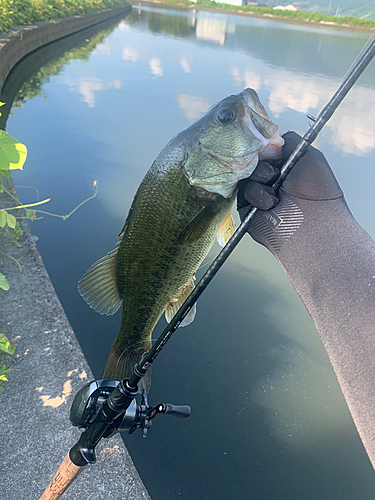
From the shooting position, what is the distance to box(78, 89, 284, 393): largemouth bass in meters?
1.28

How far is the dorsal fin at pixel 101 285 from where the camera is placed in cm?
153

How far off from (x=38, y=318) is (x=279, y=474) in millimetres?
1771

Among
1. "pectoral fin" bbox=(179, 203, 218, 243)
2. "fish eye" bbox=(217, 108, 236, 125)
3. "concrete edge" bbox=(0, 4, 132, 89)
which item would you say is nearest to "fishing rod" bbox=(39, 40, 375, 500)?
"pectoral fin" bbox=(179, 203, 218, 243)

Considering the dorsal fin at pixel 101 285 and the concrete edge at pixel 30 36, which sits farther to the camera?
the concrete edge at pixel 30 36

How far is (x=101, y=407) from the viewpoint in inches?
46.6

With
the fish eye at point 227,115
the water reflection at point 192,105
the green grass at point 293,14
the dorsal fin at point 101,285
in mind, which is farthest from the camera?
the green grass at point 293,14

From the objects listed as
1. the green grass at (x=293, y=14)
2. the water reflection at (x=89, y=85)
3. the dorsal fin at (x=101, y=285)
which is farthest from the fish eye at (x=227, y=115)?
the green grass at (x=293, y=14)

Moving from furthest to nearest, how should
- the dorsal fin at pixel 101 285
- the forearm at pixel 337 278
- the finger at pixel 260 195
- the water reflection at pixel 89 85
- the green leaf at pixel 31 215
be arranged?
the water reflection at pixel 89 85 < the green leaf at pixel 31 215 < the dorsal fin at pixel 101 285 < the finger at pixel 260 195 < the forearm at pixel 337 278

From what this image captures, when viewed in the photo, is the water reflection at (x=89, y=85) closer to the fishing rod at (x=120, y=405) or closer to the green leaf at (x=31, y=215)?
the green leaf at (x=31, y=215)

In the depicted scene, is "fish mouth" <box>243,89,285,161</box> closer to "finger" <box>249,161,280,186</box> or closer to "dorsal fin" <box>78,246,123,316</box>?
"finger" <box>249,161,280,186</box>

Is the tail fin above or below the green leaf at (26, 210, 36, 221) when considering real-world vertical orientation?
above

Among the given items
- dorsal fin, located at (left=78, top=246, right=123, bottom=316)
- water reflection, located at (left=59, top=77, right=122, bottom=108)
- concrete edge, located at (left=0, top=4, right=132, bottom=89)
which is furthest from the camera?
concrete edge, located at (left=0, top=4, right=132, bottom=89)

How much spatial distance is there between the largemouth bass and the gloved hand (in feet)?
0.29

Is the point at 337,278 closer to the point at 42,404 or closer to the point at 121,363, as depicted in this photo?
the point at 121,363
